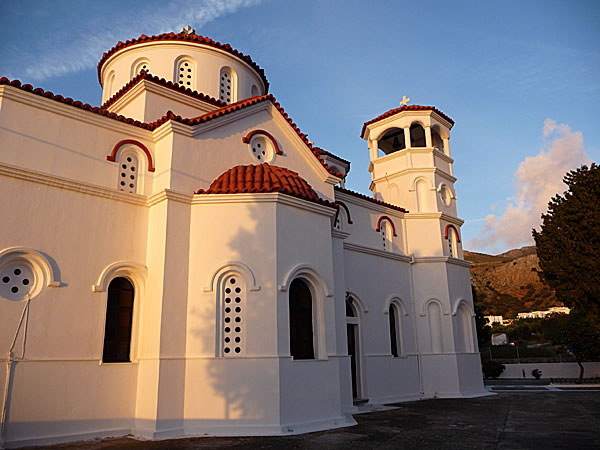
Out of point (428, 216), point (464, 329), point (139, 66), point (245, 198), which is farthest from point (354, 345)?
point (139, 66)

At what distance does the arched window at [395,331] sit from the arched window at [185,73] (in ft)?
33.6

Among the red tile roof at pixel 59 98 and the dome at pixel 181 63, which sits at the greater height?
the dome at pixel 181 63

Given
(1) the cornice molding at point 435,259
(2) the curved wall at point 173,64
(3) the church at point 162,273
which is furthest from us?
(1) the cornice molding at point 435,259

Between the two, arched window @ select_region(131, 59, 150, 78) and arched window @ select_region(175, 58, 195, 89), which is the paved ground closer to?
arched window @ select_region(175, 58, 195, 89)

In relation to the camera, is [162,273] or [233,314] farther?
[233,314]

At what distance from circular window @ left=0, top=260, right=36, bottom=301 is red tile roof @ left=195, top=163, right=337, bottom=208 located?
12.2 ft

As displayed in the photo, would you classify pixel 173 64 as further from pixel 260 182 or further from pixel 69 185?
pixel 69 185

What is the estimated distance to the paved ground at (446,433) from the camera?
7992 mm

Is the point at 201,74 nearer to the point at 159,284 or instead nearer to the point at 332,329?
the point at 159,284

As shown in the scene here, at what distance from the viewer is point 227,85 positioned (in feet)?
49.5

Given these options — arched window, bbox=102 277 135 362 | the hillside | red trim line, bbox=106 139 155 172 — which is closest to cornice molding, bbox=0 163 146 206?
red trim line, bbox=106 139 155 172

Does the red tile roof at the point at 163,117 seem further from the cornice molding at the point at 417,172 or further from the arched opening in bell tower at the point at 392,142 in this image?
the arched opening in bell tower at the point at 392,142

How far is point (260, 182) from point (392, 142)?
38.3 feet

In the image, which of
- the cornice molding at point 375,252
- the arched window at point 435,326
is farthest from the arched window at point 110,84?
the arched window at point 435,326
